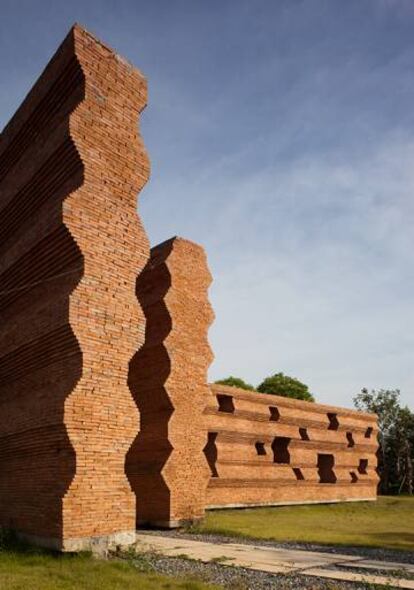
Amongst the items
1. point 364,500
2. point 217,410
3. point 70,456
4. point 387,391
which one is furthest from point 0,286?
point 387,391

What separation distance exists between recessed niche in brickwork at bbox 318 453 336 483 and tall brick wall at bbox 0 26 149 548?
2288 cm

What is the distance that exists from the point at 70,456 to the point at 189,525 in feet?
23.0

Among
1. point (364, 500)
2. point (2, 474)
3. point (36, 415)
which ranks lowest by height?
point (364, 500)

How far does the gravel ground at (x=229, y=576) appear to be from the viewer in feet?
22.2

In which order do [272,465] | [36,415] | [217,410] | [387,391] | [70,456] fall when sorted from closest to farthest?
1. [70,456]
2. [36,415]
3. [217,410]
4. [272,465]
5. [387,391]

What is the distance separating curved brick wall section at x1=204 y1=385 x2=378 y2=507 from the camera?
22950 millimetres

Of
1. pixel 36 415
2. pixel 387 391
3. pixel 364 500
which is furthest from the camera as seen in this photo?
pixel 387 391

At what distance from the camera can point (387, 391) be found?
6091 cm

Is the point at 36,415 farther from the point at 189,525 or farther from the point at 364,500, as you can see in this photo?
the point at 364,500

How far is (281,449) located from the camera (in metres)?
27.7

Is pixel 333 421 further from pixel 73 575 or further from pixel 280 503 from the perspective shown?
pixel 73 575

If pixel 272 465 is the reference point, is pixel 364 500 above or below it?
below

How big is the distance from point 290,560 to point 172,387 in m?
7.33

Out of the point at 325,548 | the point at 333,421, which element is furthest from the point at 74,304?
the point at 333,421
